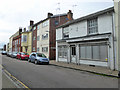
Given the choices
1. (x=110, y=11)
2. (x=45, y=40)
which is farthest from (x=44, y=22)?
(x=110, y=11)

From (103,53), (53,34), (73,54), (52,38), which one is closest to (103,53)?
(103,53)

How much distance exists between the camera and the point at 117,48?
32.4ft

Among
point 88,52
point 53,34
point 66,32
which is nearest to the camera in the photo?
point 88,52

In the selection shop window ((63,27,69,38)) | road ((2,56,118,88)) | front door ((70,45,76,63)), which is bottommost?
road ((2,56,118,88))

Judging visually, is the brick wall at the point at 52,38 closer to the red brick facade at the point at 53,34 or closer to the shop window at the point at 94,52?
the red brick facade at the point at 53,34

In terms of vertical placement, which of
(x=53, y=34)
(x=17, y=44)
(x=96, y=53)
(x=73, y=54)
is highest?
(x=53, y=34)

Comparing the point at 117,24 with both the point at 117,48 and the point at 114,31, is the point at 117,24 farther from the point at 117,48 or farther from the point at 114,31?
the point at 117,48

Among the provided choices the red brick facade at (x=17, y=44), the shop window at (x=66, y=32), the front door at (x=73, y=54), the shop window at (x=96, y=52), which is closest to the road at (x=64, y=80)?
the shop window at (x=96, y=52)

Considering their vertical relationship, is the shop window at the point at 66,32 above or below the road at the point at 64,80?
above

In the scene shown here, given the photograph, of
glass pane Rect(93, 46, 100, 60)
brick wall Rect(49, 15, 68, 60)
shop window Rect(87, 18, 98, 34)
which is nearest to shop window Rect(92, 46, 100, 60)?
glass pane Rect(93, 46, 100, 60)

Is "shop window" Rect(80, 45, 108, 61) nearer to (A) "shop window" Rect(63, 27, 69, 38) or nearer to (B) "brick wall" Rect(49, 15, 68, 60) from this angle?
(A) "shop window" Rect(63, 27, 69, 38)

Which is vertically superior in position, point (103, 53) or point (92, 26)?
point (92, 26)

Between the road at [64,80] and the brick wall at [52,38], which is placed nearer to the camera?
the road at [64,80]

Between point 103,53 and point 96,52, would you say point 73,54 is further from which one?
point 103,53
